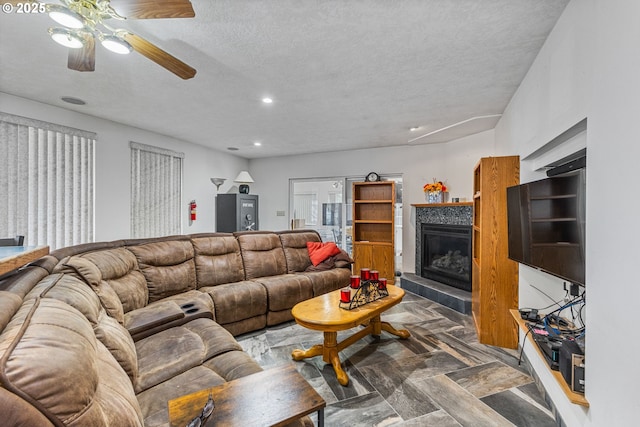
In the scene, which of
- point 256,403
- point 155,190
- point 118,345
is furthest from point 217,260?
point 256,403

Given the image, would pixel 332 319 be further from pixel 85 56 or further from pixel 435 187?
pixel 435 187

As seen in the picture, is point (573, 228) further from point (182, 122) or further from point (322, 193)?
point (322, 193)

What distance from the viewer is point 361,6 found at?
1.78 meters

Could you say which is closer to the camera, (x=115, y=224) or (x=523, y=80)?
(x=523, y=80)

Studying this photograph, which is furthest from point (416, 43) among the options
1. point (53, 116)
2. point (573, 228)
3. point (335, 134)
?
point (53, 116)

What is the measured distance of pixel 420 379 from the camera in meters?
2.23

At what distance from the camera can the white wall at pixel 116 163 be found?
11.3ft

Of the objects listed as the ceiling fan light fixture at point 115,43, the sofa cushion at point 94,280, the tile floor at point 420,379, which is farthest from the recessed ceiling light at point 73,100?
the tile floor at point 420,379

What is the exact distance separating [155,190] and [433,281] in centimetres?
479

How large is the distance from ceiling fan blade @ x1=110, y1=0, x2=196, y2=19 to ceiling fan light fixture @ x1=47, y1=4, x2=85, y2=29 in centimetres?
19

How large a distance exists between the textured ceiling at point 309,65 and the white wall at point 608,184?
0.54m

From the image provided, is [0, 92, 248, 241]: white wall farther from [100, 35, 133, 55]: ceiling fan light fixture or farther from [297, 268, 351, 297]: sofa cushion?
[297, 268, 351, 297]: sofa cushion

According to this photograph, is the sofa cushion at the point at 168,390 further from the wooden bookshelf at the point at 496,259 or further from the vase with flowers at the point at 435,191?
the vase with flowers at the point at 435,191

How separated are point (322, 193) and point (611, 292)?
5227 mm
